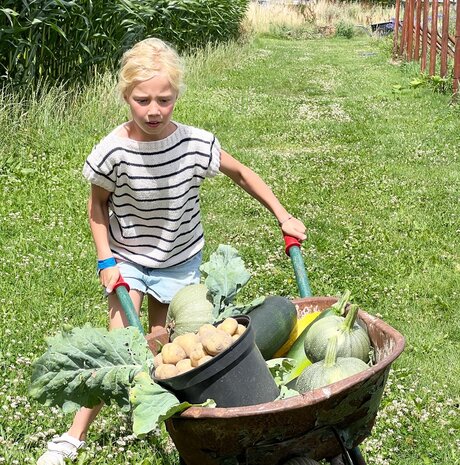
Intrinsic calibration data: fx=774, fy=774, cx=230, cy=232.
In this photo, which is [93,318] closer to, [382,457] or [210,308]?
[382,457]

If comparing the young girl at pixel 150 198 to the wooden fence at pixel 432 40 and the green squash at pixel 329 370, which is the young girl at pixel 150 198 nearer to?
the green squash at pixel 329 370

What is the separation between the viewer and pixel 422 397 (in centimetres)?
434

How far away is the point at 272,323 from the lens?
2617 millimetres

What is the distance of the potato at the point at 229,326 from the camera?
238 centimetres

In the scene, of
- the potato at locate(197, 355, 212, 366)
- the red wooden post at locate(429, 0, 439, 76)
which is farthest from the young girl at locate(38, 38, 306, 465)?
the red wooden post at locate(429, 0, 439, 76)

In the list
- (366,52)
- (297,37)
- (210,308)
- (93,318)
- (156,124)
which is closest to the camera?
(210,308)

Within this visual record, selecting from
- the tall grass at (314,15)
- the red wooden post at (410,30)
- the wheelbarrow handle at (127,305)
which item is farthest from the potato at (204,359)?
the tall grass at (314,15)

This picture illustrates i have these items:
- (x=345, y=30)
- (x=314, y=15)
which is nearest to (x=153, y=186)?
(x=345, y=30)

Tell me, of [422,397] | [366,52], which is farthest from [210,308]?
[366,52]

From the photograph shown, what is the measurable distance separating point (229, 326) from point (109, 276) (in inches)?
36.4

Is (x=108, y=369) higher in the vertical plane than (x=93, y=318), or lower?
higher

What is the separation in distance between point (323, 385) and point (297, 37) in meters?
40.7

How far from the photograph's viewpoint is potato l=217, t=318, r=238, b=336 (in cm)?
238

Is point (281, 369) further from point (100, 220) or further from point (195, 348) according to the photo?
point (100, 220)
